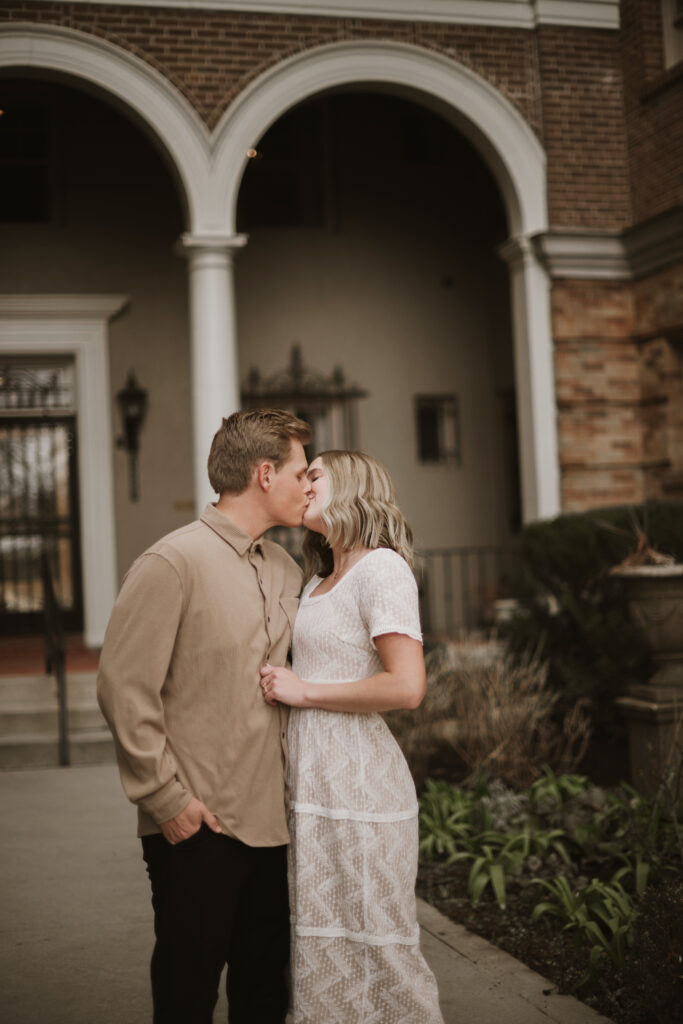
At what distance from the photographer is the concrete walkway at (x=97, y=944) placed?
11.1 ft

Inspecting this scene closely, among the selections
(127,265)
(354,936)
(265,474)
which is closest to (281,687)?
(265,474)

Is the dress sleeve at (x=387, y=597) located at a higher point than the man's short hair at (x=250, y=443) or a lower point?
lower

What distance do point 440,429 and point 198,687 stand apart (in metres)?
8.91

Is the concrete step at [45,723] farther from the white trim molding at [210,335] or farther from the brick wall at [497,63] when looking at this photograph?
the brick wall at [497,63]

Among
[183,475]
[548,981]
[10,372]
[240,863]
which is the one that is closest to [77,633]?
[183,475]

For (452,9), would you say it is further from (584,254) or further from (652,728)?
(652,728)

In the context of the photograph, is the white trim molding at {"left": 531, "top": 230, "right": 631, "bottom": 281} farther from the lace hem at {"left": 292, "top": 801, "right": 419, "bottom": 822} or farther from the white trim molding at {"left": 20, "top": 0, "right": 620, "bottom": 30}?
the lace hem at {"left": 292, "top": 801, "right": 419, "bottom": 822}

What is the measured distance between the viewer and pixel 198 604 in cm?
251

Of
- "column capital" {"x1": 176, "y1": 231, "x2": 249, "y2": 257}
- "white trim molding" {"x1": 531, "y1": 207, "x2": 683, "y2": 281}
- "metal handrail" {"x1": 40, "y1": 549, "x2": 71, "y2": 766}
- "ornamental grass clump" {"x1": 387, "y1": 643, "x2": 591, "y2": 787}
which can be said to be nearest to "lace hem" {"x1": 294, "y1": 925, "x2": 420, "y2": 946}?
"ornamental grass clump" {"x1": 387, "y1": 643, "x2": 591, "y2": 787}

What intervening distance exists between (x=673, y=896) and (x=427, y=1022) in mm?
1028

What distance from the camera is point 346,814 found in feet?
8.50

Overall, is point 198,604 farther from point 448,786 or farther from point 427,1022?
point 448,786

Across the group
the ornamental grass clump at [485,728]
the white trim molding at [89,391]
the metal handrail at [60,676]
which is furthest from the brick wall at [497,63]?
the ornamental grass clump at [485,728]

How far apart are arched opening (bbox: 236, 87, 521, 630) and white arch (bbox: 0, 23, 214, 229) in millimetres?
2367
